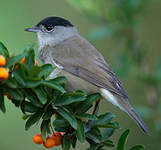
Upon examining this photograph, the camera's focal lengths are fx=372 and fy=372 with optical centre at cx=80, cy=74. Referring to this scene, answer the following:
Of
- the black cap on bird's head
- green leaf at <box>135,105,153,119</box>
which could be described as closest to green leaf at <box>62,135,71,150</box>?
A: green leaf at <box>135,105,153,119</box>

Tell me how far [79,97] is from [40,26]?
2.58m

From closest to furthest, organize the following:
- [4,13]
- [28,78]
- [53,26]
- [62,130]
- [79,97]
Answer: [28,78], [79,97], [62,130], [53,26], [4,13]

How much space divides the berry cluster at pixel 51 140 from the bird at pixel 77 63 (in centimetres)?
97

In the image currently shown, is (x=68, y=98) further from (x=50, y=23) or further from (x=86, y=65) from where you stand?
(x=50, y=23)

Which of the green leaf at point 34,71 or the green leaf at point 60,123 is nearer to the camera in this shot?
the green leaf at point 34,71

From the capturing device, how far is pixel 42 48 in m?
4.77

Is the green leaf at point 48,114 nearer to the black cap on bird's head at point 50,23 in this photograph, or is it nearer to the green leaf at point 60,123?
the green leaf at point 60,123

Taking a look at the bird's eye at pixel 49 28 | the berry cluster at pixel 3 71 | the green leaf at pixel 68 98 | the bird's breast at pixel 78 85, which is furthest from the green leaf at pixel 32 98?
the bird's eye at pixel 49 28

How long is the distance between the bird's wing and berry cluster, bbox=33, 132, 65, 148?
1215 millimetres

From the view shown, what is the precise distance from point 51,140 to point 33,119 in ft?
0.88

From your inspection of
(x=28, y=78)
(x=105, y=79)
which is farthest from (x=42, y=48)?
(x=28, y=78)

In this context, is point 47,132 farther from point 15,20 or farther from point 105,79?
point 15,20

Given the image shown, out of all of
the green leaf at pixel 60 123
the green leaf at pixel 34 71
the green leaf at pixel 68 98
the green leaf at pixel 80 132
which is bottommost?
the green leaf at pixel 80 132

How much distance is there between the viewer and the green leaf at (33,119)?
2.58 metres
